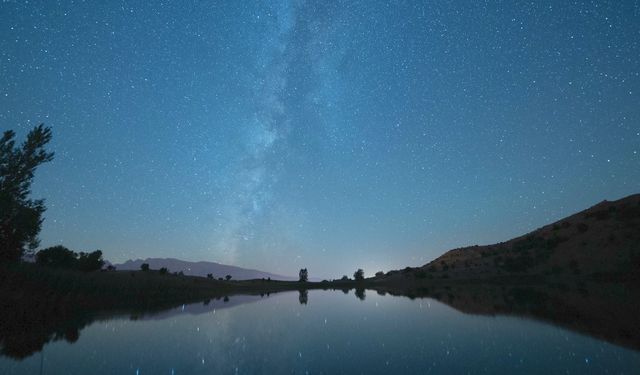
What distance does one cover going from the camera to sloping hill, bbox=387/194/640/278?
61.6 meters

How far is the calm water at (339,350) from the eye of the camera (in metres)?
12.6

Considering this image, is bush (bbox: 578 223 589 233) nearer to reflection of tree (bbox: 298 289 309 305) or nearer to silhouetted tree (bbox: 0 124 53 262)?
reflection of tree (bbox: 298 289 309 305)

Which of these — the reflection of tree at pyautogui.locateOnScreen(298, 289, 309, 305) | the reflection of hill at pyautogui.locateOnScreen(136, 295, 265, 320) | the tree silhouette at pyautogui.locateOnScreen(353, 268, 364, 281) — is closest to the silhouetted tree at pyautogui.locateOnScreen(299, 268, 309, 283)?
the tree silhouette at pyautogui.locateOnScreen(353, 268, 364, 281)

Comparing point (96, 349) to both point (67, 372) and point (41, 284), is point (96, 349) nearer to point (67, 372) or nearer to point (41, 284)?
point (67, 372)

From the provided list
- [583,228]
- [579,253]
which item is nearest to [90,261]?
[579,253]

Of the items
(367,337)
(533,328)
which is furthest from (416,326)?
(533,328)

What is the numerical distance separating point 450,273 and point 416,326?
2940 inches

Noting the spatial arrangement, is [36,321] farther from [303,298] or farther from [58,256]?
[58,256]

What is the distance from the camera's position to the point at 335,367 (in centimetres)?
1334

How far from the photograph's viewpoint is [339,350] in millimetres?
16438

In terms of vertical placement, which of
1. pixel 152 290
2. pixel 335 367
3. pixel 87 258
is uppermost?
pixel 87 258

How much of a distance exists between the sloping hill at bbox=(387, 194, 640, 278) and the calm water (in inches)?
2115

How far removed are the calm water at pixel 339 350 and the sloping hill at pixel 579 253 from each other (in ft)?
176

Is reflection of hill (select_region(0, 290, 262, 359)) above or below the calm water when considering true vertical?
above
